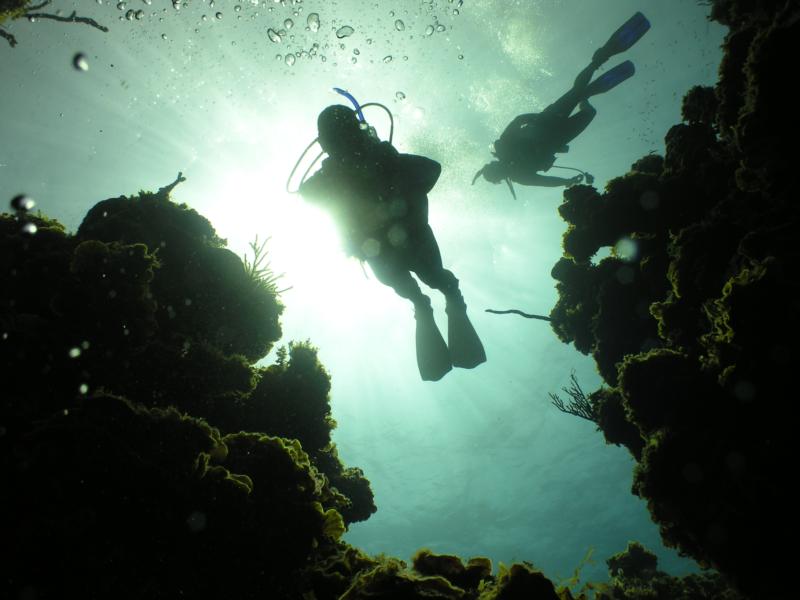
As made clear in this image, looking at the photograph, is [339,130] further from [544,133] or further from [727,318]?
[544,133]

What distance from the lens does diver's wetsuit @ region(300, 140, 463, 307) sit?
5.12 meters

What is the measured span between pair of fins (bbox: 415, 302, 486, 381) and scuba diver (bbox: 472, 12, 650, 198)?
5378 millimetres

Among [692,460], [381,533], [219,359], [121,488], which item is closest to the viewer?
[121,488]

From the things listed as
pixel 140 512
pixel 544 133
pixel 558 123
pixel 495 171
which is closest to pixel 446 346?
pixel 140 512

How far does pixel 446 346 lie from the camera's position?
618cm

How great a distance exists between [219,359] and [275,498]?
6.67 ft

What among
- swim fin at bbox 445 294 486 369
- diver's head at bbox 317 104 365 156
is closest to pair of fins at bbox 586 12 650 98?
swim fin at bbox 445 294 486 369

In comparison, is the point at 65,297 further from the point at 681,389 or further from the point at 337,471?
the point at 681,389

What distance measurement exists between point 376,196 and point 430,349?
246cm

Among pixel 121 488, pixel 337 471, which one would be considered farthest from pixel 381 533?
pixel 121 488

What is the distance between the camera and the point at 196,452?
2.63 meters

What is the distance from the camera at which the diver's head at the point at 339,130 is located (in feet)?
15.7

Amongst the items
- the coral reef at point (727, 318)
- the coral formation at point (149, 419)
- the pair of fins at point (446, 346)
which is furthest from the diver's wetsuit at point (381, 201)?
the coral reef at point (727, 318)

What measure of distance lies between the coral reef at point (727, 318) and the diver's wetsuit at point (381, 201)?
2.82 metres
